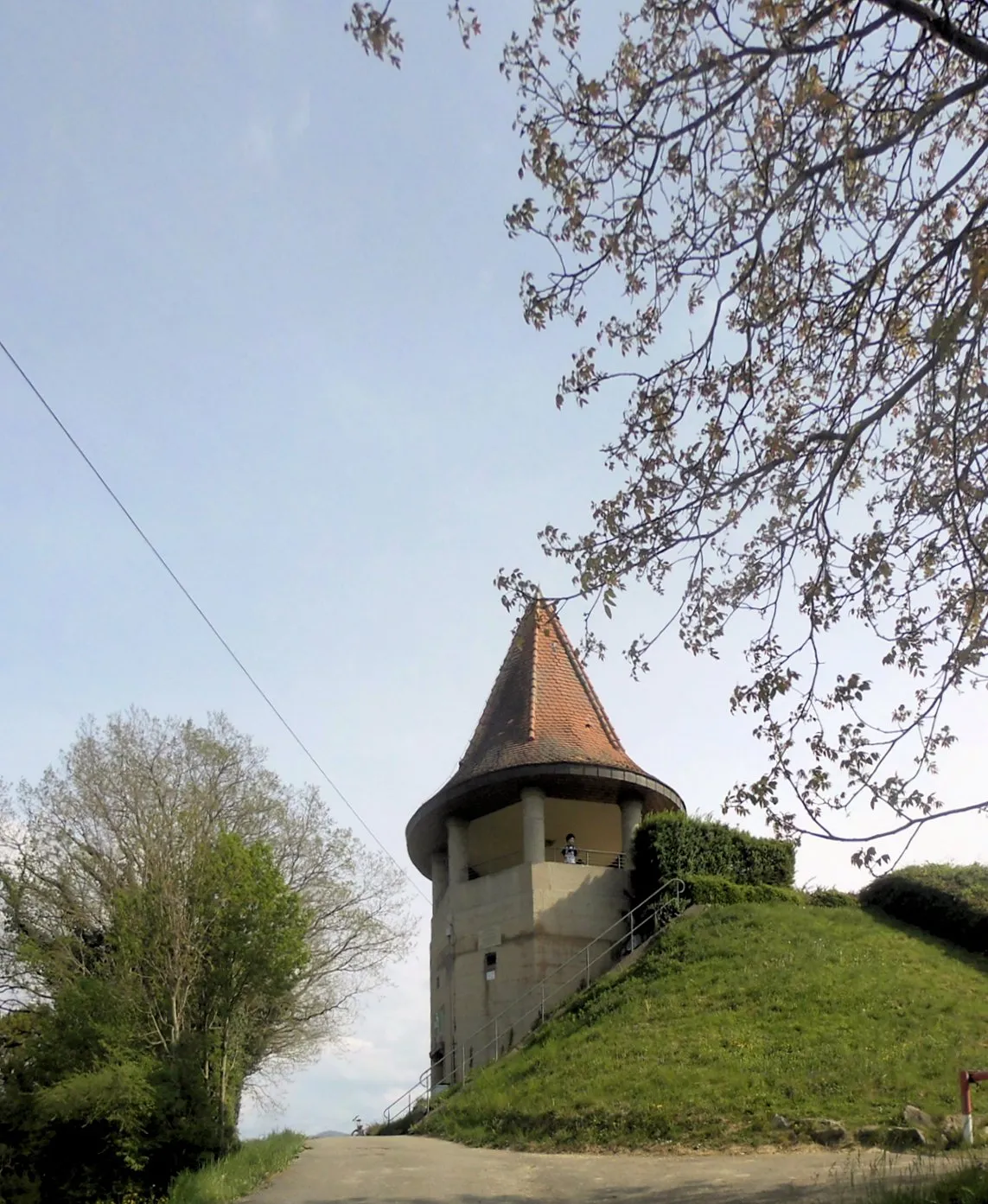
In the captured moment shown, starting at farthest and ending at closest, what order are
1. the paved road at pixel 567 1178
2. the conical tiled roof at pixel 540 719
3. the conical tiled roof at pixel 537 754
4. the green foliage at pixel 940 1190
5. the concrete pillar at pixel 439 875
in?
1. the concrete pillar at pixel 439 875
2. the conical tiled roof at pixel 540 719
3. the conical tiled roof at pixel 537 754
4. the paved road at pixel 567 1178
5. the green foliage at pixel 940 1190

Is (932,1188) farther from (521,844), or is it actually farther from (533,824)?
(521,844)

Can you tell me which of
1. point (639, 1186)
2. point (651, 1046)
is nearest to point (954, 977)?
point (651, 1046)

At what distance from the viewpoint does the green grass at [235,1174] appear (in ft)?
37.9

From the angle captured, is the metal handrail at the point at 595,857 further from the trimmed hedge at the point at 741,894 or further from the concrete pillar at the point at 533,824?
the trimmed hedge at the point at 741,894

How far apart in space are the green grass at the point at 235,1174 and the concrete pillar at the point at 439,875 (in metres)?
12.0

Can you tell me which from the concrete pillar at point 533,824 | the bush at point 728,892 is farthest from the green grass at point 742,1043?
the concrete pillar at point 533,824

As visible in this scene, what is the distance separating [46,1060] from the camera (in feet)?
51.3

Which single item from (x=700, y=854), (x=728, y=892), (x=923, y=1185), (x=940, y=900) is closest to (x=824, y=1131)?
(x=923, y=1185)

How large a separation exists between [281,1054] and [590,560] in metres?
23.3

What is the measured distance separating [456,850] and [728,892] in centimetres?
600

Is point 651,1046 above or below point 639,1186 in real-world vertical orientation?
above

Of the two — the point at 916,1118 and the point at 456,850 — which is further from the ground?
the point at 456,850

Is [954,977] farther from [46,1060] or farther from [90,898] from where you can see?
[90,898]

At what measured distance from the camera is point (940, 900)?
23.2 meters
